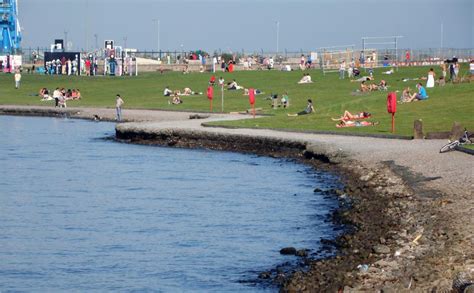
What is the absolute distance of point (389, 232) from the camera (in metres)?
25.2

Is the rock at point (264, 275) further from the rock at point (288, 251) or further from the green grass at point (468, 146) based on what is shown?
the green grass at point (468, 146)

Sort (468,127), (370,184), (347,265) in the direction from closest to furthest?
(347,265), (370,184), (468,127)

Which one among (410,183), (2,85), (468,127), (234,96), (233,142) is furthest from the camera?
(2,85)

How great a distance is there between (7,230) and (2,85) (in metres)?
70.8

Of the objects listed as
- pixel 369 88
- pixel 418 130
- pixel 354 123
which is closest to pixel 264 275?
pixel 418 130

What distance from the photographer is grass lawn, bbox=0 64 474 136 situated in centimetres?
5128

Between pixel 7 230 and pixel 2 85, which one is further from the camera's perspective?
pixel 2 85

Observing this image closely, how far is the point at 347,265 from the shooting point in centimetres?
2183

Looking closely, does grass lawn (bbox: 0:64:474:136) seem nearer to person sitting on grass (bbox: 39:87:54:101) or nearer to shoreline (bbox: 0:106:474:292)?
person sitting on grass (bbox: 39:87:54:101)

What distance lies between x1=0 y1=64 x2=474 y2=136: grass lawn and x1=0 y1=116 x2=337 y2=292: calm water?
6.95 m

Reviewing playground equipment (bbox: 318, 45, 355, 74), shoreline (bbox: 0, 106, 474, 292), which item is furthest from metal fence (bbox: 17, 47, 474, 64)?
shoreline (bbox: 0, 106, 474, 292)

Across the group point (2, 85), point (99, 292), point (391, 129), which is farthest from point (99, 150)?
point (2, 85)

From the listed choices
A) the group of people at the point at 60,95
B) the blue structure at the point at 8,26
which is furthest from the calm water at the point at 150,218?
the blue structure at the point at 8,26

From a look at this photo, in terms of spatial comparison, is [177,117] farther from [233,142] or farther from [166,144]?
[233,142]
